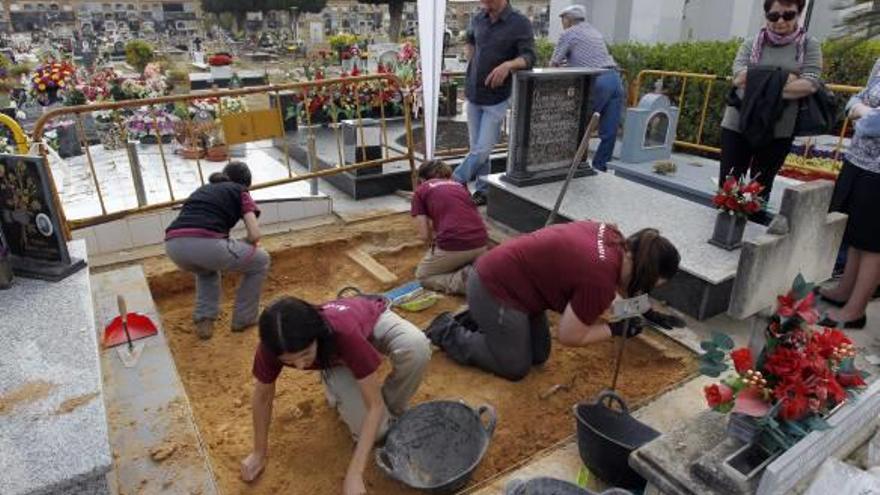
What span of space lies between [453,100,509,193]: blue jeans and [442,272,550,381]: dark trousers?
7.82ft

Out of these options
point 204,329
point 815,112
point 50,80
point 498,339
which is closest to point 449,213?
point 498,339

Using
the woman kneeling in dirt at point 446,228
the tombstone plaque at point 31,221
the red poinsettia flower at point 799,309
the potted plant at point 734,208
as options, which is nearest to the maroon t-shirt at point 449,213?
the woman kneeling in dirt at point 446,228

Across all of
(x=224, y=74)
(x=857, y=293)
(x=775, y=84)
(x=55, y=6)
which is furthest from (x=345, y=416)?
(x=55, y=6)

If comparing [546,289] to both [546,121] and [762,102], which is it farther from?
[546,121]

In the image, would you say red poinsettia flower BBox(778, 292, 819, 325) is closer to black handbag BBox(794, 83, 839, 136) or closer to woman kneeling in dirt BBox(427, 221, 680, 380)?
woman kneeling in dirt BBox(427, 221, 680, 380)

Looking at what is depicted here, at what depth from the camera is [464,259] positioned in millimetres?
4203

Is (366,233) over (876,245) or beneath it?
beneath

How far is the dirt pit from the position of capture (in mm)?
2662

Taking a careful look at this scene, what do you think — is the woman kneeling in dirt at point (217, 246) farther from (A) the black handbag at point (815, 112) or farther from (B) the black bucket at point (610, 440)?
(A) the black handbag at point (815, 112)

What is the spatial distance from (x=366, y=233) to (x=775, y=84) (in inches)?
130

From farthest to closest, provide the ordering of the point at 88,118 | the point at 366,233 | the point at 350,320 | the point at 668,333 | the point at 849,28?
the point at 88,118, the point at 366,233, the point at 668,333, the point at 350,320, the point at 849,28

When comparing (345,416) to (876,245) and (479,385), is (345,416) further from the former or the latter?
(876,245)

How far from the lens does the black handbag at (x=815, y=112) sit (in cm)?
391

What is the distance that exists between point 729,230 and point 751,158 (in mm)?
781
